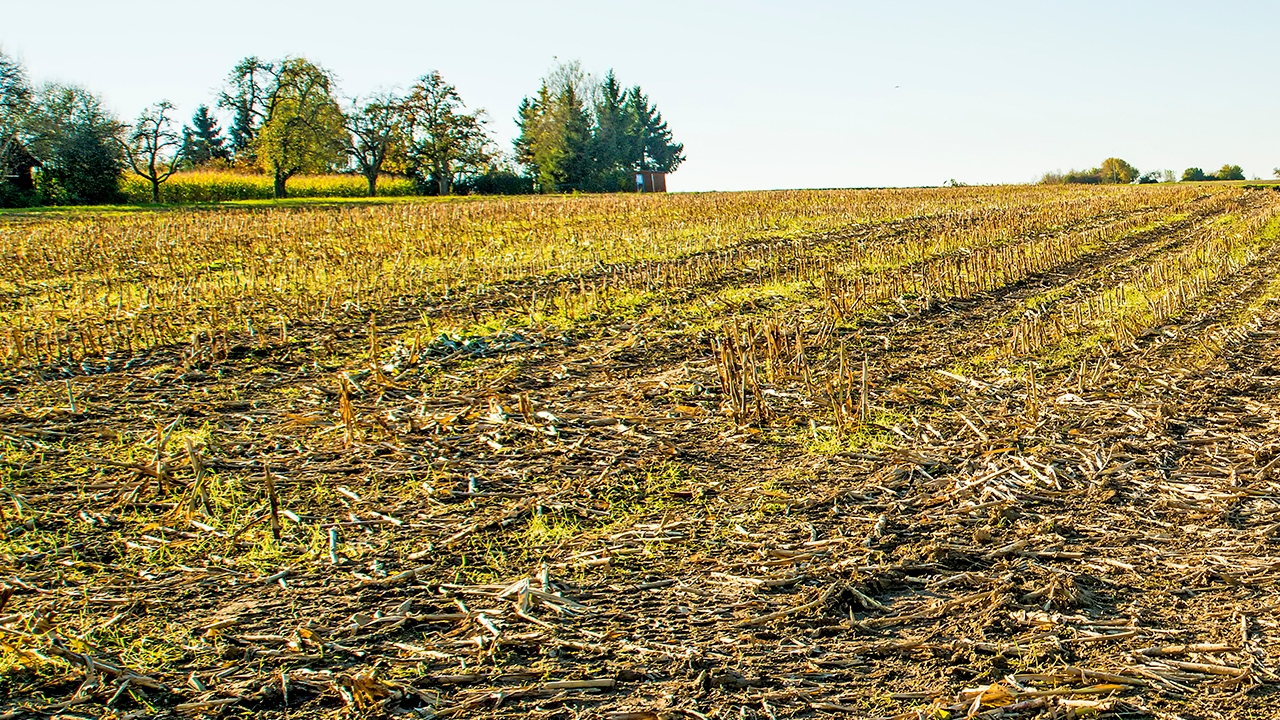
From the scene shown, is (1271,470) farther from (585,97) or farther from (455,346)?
(585,97)

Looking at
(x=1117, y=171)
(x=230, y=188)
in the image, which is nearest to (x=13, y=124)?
(x=230, y=188)

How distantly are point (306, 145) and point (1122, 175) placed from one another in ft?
189

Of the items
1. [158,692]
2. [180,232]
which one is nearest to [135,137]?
[180,232]

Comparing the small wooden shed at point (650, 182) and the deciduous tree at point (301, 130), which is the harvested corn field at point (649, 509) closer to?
the deciduous tree at point (301, 130)

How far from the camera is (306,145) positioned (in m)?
61.2

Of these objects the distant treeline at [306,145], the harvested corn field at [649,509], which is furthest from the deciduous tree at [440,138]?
the harvested corn field at [649,509]

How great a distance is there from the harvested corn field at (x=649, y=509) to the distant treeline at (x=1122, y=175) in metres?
65.8

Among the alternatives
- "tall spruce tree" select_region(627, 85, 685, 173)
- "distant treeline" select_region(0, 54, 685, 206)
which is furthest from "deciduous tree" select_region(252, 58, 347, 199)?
"tall spruce tree" select_region(627, 85, 685, 173)

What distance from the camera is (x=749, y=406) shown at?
24.7 feet

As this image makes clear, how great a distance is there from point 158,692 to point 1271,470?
19.8ft

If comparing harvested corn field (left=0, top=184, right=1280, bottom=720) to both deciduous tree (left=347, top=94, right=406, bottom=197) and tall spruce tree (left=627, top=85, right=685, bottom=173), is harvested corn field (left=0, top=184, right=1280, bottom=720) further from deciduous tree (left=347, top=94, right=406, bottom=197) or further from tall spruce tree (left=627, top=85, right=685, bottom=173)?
tall spruce tree (left=627, top=85, right=685, bottom=173)

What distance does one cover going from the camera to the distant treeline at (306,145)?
46.6 meters

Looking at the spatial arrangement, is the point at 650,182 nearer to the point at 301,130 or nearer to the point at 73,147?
the point at 301,130

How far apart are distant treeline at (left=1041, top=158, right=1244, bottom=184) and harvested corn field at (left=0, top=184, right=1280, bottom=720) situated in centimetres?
6582
